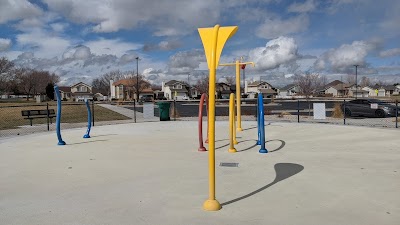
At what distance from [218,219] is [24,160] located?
19.1 ft

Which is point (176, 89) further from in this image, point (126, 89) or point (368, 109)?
point (368, 109)

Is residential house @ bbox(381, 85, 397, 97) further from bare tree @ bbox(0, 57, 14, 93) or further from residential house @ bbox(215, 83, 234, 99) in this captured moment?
bare tree @ bbox(0, 57, 14, 93)

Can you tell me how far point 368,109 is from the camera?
19.5 meters

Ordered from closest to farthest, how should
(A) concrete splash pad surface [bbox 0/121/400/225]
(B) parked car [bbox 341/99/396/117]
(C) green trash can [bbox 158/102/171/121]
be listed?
(A) concrete splash pad surface [bbox 0/121/400/225]
(C) green trash can [bbox 158/102/171/121]
(B) parked car [bbox 341/99/396/117]

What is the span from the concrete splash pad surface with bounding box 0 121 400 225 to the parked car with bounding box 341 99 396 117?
34.7ft

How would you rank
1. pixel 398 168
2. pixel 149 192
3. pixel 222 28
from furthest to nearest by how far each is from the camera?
pixel 398 168, pixel 149 192, pixel 222 28

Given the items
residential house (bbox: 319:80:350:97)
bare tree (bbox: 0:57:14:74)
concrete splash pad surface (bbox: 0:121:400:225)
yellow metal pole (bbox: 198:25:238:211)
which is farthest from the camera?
residential house (bbox: 319:80:350:97)

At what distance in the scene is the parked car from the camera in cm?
1914

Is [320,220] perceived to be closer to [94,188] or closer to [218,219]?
[218,219]

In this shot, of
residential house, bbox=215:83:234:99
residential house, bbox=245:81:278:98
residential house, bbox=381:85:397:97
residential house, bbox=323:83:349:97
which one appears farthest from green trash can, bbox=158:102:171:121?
residential house, bbox=381:85:397:97

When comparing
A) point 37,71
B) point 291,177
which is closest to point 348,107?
point 291,177

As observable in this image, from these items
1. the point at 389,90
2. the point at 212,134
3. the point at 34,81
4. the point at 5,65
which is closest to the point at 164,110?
the point at 212,134

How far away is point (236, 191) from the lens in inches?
202

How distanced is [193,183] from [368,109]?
17293 mm
